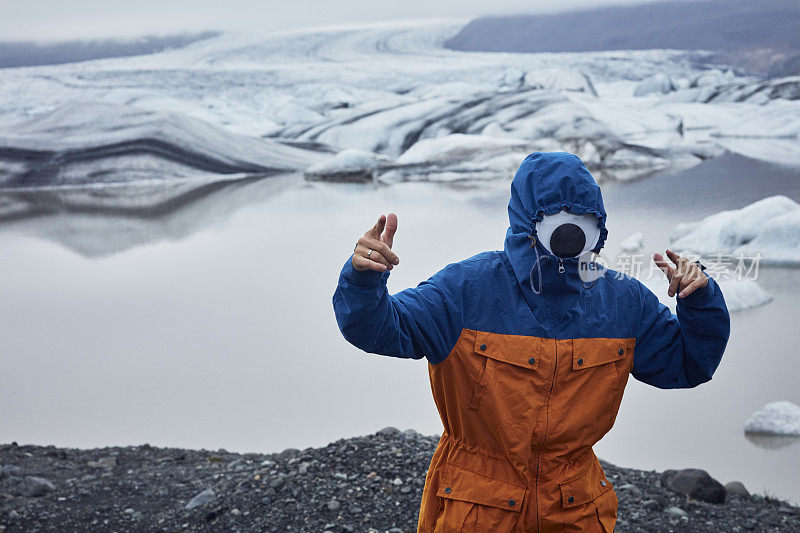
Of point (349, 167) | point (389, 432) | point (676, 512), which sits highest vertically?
point (349, 167)

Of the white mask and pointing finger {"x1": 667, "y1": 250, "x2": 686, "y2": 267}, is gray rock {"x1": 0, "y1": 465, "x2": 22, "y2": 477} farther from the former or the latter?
pointing finger {"x1": 667, "y1": 250, "x2": 686, "y2": 267}

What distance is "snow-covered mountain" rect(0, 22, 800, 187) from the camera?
719 centimetres

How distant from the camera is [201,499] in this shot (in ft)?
6.29

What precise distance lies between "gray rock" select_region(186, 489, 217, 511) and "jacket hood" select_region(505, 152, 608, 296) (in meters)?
1.19

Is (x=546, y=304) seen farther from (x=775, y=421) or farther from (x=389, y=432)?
(x=775, y=421)

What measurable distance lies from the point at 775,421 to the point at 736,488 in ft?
1.77

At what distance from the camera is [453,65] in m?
10.9

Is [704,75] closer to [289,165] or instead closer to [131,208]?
[289,165]

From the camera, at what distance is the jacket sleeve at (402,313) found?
3.18 ft

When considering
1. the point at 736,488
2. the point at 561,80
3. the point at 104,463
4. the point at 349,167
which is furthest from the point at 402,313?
the point at 561,80

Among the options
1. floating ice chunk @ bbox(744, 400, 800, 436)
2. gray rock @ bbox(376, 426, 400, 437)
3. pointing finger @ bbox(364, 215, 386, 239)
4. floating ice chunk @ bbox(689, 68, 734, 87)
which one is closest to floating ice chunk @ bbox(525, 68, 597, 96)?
floating ice chunk @ bbox(689, 68, 734, 87)

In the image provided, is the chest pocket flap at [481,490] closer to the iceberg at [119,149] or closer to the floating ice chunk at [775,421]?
the floating ice chunk at [775,421]

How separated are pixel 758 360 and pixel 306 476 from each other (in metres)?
1.93

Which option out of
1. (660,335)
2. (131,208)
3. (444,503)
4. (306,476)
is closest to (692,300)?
(660,335)
